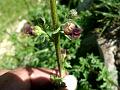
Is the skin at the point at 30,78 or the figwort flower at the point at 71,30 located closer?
the figwort flower at the point at 71,30

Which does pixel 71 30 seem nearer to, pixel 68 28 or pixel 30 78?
pixel 68 28

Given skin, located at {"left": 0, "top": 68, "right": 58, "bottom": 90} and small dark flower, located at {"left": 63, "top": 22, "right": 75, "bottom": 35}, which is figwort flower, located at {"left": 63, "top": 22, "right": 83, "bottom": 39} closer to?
small dark flower, located at {"left": 63, "top": 22, "right": 75, "bottom": 35}

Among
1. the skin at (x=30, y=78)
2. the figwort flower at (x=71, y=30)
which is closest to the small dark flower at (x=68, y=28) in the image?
the figwort flower at (x=71, y=30)

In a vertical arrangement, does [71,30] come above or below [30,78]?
above

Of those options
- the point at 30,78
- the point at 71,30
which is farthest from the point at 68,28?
the point at 30,78

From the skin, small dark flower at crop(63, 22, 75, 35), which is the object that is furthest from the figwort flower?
the skin

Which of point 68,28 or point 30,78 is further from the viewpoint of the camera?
point 30,78

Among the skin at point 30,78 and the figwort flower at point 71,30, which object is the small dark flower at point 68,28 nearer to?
the figwort flower at point 71,30

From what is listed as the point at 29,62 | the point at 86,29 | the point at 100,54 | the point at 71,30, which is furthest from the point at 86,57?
the point at 71,30

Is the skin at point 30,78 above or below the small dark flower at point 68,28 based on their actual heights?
below

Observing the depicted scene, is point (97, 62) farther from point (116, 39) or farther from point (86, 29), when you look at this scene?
point (86, 29)
